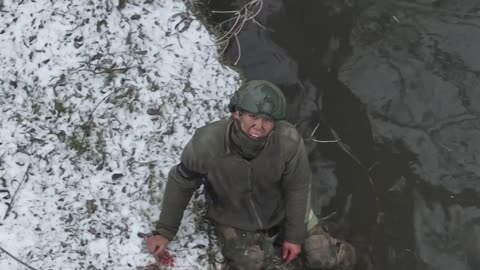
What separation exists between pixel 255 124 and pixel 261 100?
16cm

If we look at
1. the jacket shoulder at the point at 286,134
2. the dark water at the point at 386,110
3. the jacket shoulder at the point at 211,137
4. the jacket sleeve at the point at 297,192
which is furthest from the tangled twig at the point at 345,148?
the jacket shoulder at the point at 211,137

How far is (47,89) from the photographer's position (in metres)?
5.48

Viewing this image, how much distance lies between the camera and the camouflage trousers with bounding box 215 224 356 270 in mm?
4844

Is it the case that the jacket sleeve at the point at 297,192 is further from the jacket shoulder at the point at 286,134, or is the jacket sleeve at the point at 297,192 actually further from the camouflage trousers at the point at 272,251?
the camouflage trousers at the point at 272,251

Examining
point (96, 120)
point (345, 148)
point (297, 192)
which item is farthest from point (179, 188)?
point (345, 148)

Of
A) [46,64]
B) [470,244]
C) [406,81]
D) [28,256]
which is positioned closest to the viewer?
[28,256]

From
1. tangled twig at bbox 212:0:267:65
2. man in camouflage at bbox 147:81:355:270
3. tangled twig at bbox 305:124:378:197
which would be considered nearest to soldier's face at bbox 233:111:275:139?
man in camouflage at bbox 147:81:355:270

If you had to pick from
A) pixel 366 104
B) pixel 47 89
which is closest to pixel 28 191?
pixel 47 89

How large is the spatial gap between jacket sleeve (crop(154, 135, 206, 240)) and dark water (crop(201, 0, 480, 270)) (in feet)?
4.53

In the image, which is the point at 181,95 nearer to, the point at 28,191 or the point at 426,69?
the point at 28,191

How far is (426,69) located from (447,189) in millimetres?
→ 1119

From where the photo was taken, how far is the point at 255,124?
3.87m

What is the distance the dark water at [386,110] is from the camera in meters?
5.34

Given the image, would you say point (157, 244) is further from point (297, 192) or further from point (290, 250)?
point (297, 192)
